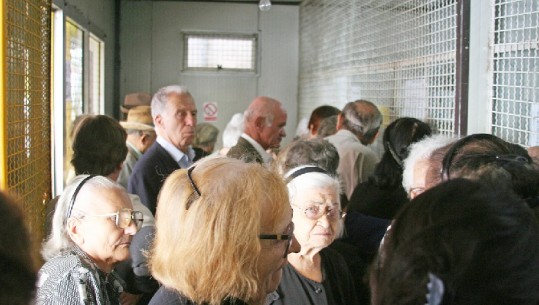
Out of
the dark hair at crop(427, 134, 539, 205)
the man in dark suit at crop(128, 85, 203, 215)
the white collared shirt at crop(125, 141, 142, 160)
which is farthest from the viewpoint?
the white collared shirt at crop(125, 141, 142, 160)

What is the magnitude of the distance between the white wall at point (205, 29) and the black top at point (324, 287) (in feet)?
19.3

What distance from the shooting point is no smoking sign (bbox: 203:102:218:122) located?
27.5ft

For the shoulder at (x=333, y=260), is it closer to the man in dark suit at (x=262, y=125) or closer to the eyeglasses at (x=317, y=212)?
the eyeglasses at (x=317, y=212)

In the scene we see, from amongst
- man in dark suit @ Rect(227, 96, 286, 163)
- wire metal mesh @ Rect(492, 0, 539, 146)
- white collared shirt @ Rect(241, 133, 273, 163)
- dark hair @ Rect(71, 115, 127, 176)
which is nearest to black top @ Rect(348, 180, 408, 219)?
wire metal mesh @ Rect(492, 0, 539, 146)

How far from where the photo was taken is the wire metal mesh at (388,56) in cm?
364

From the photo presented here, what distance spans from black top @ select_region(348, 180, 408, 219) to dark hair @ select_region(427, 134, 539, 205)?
1.57 m

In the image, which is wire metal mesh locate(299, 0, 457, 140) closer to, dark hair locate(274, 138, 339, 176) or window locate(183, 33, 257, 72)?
dark hair locate(274, 138, 339, 176)

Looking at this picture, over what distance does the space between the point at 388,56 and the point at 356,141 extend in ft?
2.26

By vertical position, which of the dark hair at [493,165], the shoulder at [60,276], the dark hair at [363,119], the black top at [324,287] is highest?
the dark hair at [363,119]

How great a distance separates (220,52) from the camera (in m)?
8.41

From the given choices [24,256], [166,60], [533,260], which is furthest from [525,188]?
[166,60]

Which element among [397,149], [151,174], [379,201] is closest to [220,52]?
[151,174]

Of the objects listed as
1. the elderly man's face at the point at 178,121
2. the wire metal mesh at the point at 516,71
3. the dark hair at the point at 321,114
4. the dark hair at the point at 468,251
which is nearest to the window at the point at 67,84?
the elderly man's face at the point at 178,121

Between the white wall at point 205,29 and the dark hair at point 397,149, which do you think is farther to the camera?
the white wall at point 205,29
